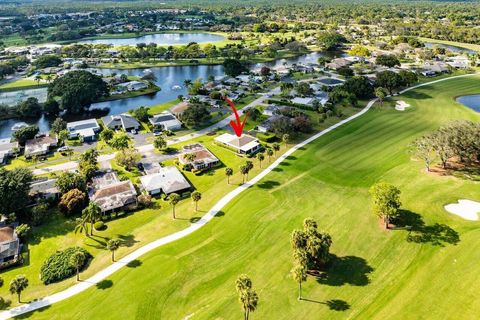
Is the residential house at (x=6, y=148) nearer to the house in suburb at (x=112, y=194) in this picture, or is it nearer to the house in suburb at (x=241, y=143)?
the house in suburb at (x=112, y=194)

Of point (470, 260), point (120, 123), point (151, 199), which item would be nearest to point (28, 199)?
point (151, 199)

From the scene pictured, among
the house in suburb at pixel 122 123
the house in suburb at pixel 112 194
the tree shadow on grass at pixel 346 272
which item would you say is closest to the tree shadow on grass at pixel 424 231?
the tree shadow on grass at pixel 346 272

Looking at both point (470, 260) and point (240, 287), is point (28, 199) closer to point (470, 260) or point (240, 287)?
point (240, 287)

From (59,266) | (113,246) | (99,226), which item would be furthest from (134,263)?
(99,226)

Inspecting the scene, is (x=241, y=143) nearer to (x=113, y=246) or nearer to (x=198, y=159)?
(x=198, y=159)

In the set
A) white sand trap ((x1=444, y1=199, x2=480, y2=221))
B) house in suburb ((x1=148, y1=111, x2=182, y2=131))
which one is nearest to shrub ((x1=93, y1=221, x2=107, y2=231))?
house in suburb ((x1=148, y1=111, x2=182, y2=131))

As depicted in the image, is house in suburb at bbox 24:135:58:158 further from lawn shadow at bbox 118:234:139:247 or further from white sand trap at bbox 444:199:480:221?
white sand trap at bbox 444:199:480:221
